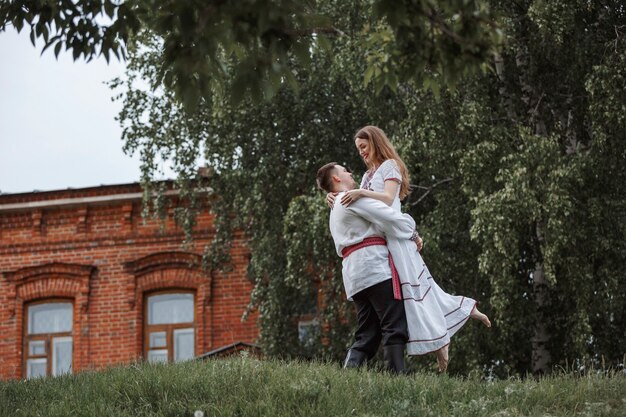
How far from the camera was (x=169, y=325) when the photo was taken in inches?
907

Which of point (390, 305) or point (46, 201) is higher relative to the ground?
point (46, 201)

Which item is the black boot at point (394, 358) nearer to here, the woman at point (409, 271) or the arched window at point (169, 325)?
the woman at point (409, 271)

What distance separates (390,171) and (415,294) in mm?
962

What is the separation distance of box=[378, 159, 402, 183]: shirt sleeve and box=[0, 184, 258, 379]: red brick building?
14.3 metres

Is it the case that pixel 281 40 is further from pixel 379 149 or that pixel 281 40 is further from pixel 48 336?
pixel 48 336

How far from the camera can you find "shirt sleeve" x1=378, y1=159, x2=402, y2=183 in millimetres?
8242

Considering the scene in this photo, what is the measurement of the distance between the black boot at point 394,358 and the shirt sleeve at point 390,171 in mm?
1281

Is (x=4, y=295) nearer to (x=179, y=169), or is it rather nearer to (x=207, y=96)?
(x=179, y=169)

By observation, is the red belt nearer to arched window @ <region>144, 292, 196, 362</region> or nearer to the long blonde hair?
the long blonde hair

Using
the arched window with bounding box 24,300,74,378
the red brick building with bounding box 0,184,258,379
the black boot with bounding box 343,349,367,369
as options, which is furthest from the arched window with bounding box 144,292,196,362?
the black boot with bounding box 343,349,367,369

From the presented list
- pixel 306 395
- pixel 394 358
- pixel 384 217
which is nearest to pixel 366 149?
pixel 384 217

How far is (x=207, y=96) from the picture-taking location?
6070 mm

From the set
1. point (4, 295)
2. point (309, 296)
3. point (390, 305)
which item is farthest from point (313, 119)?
point (390, 305)

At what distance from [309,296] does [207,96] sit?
41.9ft
